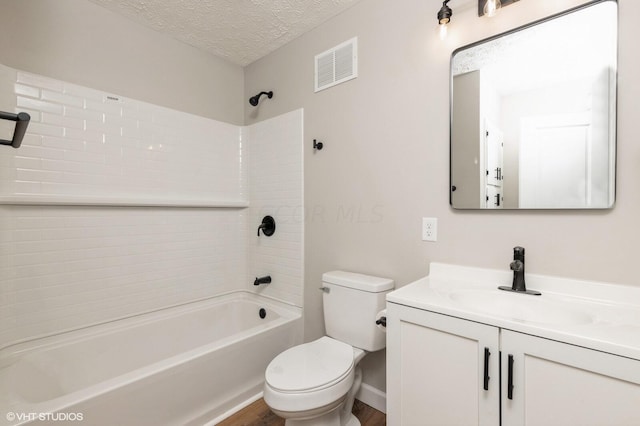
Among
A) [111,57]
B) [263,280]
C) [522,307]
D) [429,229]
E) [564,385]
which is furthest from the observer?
[263,280]

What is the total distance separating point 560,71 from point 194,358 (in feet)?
7.12

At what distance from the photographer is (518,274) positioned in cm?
123

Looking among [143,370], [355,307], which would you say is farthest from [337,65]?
[143,370]

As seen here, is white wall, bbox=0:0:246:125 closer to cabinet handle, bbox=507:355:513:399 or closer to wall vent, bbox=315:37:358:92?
wall vent, bbox=315:37:358:92

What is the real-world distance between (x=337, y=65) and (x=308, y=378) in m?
1.85

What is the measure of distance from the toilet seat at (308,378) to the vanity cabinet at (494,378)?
0.26 metres

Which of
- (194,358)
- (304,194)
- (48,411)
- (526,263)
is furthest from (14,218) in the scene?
(526,263)

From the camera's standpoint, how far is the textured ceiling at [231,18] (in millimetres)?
1834

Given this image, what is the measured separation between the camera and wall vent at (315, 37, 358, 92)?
1.86 meters

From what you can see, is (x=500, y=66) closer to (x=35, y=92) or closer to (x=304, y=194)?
(x=304, y=194)

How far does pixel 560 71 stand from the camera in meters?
1.20

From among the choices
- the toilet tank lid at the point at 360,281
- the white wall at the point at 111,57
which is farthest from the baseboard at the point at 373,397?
the white wall at the point at 111,57

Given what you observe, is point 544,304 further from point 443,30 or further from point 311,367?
point 443,30

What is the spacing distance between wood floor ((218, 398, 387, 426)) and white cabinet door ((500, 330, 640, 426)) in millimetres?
957
